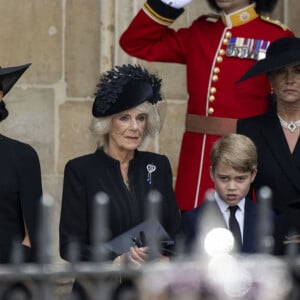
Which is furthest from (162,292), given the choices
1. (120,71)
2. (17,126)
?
(17,126)

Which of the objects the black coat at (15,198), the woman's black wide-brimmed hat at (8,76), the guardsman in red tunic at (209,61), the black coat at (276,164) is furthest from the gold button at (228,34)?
the black coat at (15,198)

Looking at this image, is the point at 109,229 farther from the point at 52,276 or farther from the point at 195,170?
the point at 52,276

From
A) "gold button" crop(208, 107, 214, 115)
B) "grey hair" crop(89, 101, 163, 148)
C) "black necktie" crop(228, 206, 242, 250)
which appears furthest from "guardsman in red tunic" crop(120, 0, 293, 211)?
"black necktie" crop(228, 206, 242, 250)

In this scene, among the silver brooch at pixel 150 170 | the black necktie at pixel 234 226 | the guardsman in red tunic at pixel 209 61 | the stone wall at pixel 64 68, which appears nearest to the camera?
the black necktie at pixel 234 226

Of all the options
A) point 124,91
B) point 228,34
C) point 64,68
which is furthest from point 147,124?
point 64,68

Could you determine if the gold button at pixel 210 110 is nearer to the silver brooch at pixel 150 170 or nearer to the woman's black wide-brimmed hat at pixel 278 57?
the woman's black wide-brimmed hat at pixel 278 57

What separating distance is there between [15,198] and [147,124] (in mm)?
643

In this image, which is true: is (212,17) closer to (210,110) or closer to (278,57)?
(210,110)

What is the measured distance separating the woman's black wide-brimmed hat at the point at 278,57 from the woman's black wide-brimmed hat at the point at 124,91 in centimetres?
47

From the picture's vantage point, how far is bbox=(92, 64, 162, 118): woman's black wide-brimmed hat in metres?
5.50

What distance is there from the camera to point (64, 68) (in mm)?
7207

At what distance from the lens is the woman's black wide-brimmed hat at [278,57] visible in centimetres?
572

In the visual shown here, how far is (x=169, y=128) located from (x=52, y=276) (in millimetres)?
4084

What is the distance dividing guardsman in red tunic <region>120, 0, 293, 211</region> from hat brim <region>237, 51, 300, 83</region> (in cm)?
31
